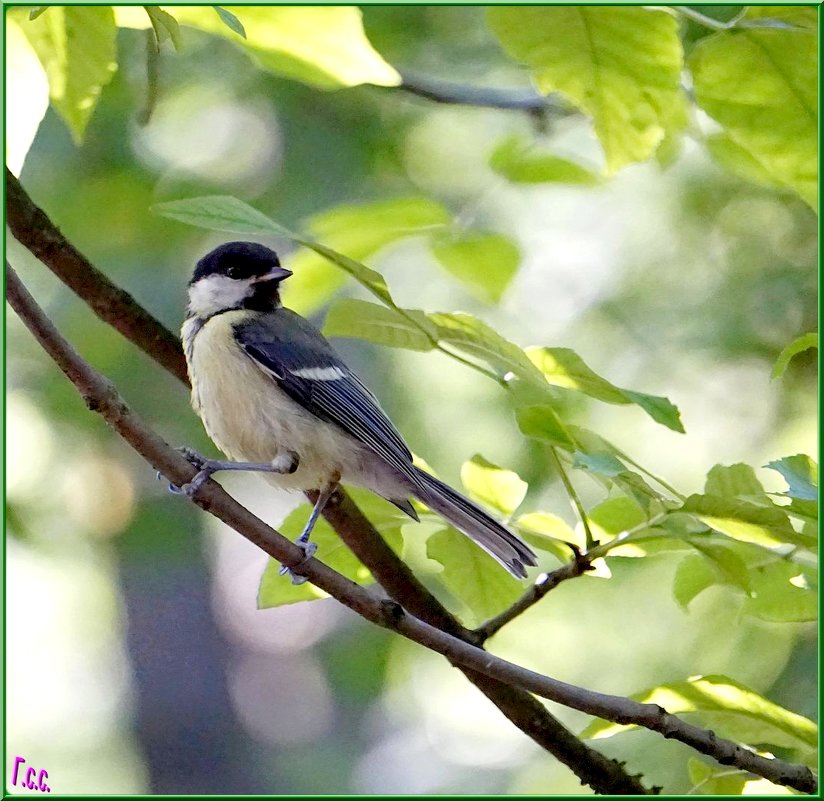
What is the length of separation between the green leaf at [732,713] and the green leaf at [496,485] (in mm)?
266

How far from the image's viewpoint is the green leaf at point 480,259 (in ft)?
4.48

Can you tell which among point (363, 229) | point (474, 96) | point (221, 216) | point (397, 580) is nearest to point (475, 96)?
point (474, 96)

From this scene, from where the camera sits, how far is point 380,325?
105cm

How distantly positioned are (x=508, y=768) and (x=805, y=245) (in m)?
1.67

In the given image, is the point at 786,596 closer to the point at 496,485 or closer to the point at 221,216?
the point at 496,485

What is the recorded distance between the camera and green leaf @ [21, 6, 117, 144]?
39.8 inches

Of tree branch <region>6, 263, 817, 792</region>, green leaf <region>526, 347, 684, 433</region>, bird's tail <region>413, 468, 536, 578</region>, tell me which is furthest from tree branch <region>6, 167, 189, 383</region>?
green leaf <region>526, 347, 684, 433</region>

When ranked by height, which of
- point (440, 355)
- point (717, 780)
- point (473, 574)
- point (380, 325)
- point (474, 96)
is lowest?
point (717, 780)

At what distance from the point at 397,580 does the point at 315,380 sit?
491 millimetres

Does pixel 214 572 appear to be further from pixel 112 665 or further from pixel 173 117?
pixel 173 117

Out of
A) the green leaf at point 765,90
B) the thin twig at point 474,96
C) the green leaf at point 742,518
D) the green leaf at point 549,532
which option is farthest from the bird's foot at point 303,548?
the thin twig at point 474,96

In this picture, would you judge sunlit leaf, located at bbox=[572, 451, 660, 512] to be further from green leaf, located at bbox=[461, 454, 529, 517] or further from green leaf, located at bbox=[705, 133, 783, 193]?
green leaf, located at bbox=[705, 133, 783, 193]

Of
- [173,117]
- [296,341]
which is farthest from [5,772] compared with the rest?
[173,117]

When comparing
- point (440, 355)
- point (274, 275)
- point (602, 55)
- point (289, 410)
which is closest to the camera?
point (602, 55)
